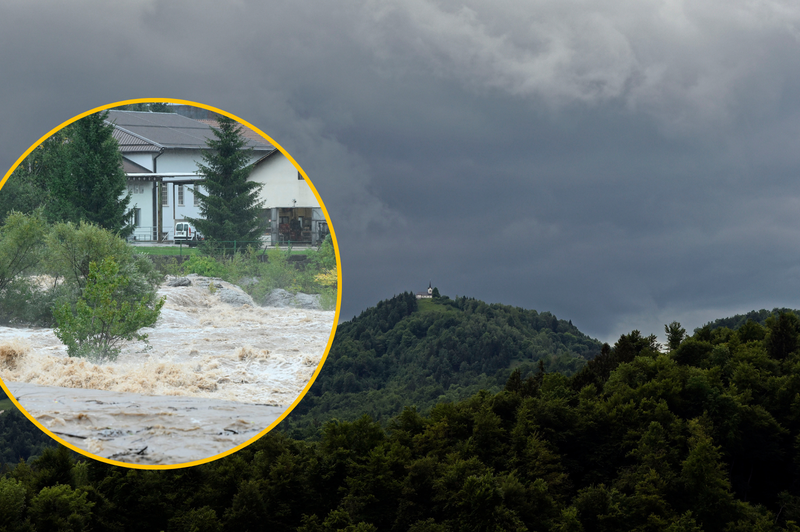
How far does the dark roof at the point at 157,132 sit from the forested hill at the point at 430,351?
380ft

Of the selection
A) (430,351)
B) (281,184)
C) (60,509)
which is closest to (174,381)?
(281,184)

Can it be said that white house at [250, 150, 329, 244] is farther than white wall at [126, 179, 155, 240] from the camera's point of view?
A: Yes

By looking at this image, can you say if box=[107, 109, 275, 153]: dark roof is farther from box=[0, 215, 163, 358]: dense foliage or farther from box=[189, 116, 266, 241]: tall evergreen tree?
box=[0, 215, 163, 358]: dense foliage

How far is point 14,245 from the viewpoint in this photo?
241 inches

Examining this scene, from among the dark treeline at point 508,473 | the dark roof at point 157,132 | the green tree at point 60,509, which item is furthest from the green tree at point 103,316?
the dark treeline at point 508,473

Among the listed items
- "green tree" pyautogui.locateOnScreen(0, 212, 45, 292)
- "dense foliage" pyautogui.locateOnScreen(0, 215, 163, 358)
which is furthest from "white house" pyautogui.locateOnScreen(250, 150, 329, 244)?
"green tree" pyautogui.locateOnScreen(0, 212, 45, 292)

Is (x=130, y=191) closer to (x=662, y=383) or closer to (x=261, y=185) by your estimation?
(x=261, y=185)

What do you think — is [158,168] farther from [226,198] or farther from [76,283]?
[76,283]

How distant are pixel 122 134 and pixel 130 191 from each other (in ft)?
2.14

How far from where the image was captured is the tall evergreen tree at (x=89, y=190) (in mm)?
6242

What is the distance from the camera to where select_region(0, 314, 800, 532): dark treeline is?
54.6 ft

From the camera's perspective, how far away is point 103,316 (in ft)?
20.3

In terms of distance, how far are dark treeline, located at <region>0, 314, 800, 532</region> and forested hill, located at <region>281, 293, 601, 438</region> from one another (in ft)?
307

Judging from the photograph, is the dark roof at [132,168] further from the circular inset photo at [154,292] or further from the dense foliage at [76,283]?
the dense foliage at [76,283]
